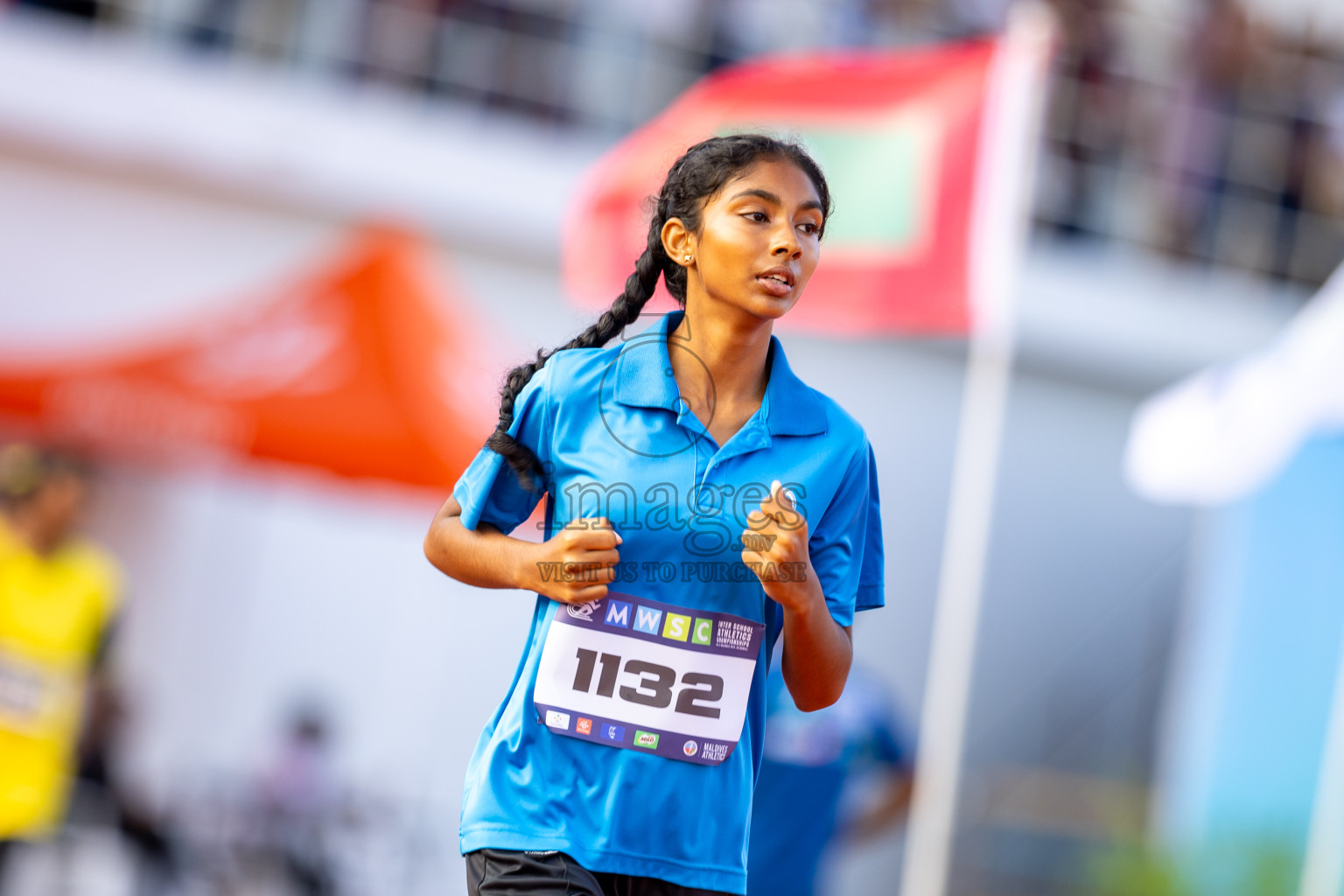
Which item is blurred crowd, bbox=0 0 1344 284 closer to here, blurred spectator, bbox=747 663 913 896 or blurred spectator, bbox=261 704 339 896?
blurred spectator, bbox=261 704 339 896

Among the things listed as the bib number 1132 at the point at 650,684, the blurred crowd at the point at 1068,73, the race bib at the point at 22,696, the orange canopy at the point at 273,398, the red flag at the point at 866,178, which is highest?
the blurred crowd at the point at 1068,73

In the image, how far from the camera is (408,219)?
31.2ft

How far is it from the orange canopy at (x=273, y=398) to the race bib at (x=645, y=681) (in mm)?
4323

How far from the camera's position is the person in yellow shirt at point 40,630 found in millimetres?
5387

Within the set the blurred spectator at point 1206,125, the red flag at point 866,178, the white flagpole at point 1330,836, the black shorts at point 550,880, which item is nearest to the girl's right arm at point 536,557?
the black shorts at point 550,880

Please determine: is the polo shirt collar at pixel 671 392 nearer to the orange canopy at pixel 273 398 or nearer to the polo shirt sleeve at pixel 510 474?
the polo shirt sleeve at pixel 510 474

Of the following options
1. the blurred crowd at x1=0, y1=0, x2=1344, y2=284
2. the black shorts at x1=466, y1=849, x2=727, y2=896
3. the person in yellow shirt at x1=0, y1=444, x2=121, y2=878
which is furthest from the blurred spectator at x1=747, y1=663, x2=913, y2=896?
the blurred crowd at x1=0, y1=0, x2=1344, y2=284

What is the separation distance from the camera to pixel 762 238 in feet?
6.49

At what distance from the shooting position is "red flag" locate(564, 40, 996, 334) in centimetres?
551

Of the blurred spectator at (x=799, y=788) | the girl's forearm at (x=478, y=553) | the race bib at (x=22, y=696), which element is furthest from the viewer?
the race bib at (x=22, y=696)

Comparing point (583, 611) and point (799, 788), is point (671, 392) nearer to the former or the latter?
point (583, 611)

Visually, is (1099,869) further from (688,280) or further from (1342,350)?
(688,280)

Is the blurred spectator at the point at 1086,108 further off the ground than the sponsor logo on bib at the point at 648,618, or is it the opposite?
the blurred spectator at the point at 1086,108

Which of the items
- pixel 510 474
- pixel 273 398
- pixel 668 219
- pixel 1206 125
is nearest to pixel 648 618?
pixel 510 474
